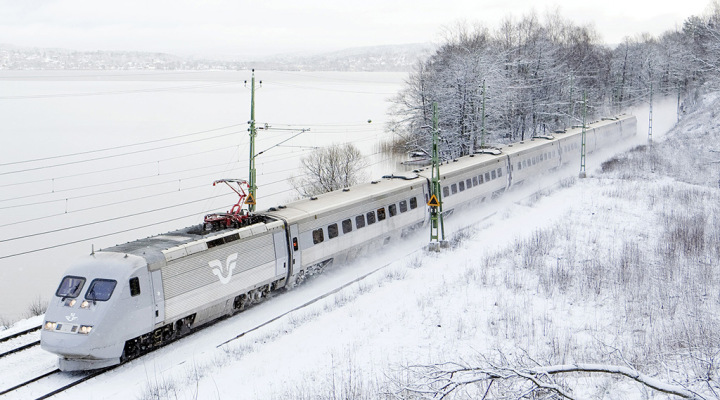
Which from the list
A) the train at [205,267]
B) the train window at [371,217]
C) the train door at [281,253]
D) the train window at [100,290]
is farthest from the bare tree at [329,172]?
the train window at [100,290]

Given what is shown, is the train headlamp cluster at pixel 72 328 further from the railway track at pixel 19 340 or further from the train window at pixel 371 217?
the train window at pixel 371 217

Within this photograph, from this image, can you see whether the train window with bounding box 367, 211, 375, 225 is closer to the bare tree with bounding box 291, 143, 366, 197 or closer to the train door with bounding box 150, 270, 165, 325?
the train door with bounding box 150, 270, 165, 325

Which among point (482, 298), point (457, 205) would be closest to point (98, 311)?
point (482, 298)

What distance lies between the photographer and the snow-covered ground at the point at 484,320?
12469 mm

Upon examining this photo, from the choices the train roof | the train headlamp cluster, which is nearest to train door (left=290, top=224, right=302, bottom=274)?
the train roof

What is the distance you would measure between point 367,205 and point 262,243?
639 cm

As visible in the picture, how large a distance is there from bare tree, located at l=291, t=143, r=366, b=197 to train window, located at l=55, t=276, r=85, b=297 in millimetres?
33720

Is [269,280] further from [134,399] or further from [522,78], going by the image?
[522,78]

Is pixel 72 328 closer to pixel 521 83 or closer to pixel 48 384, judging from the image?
pixel 48 384

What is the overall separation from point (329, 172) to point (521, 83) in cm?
2616

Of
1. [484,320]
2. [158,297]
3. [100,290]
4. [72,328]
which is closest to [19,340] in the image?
[72,328]

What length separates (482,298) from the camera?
1803cm

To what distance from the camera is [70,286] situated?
14789mm

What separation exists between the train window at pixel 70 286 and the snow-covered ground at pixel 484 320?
2215mm
